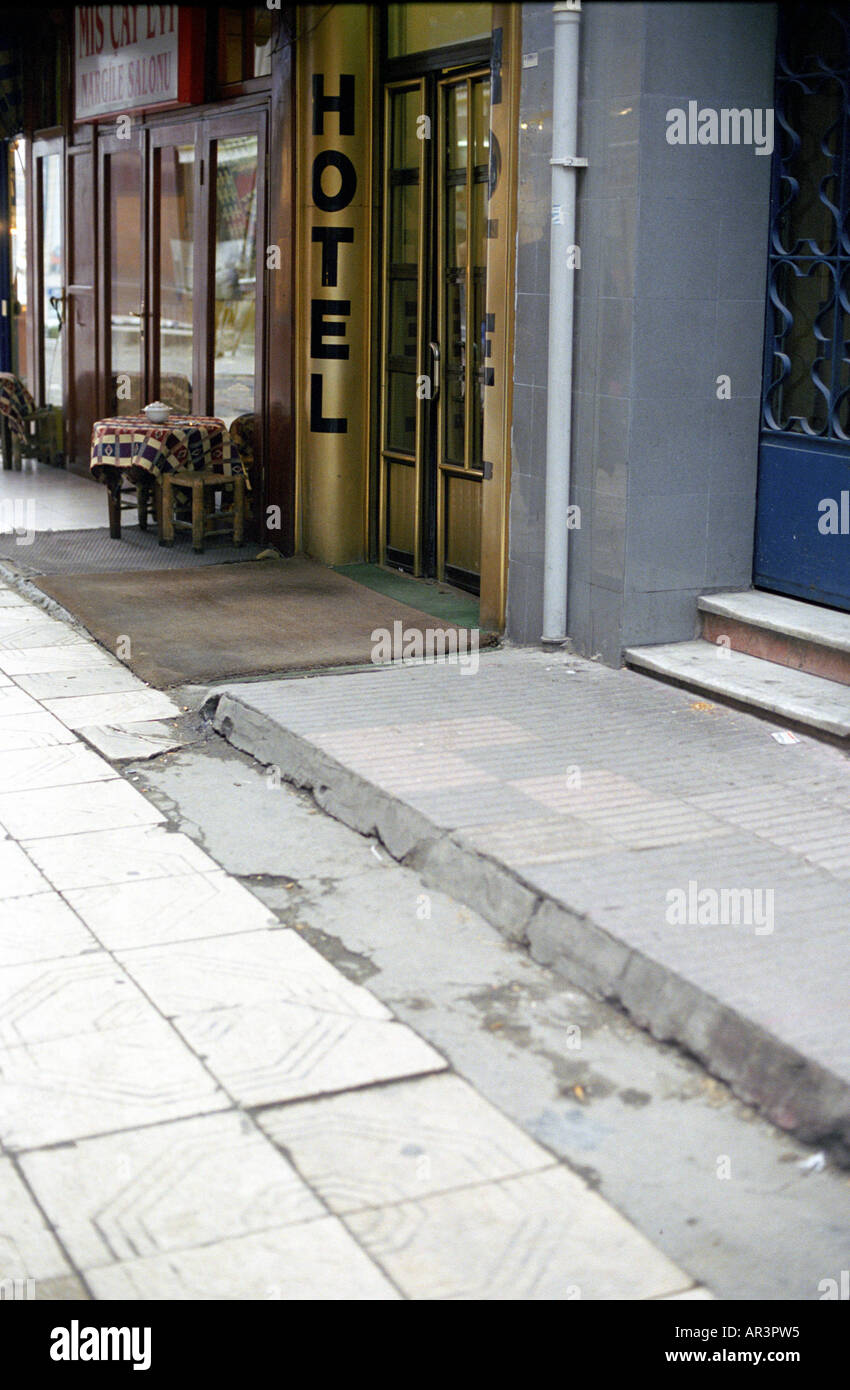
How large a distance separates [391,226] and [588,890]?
238 inches

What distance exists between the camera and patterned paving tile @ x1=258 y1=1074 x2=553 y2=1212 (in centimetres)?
344

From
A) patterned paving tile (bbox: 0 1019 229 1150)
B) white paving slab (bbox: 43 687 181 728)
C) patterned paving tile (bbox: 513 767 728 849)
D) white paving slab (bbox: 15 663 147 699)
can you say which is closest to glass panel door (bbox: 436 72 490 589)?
white paving slab (bbox: 15 663 147 699)

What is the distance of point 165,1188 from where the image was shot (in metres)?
3.41

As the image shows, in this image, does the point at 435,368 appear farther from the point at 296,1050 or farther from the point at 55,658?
the point at 296,1050

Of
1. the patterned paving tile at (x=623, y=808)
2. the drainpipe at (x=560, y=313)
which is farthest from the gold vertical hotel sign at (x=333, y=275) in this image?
the patterned paving tile at (x=623, y=808)

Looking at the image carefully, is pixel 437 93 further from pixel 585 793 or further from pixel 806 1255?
pixel 806 1255

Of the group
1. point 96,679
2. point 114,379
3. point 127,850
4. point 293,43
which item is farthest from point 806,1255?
point 114,379

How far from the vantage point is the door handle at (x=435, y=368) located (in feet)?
30.4

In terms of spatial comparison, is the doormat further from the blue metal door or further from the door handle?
the blue metal door

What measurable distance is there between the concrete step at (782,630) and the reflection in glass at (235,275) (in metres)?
4.77

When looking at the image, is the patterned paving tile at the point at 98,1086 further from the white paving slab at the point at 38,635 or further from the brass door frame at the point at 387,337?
the brass door frame at the point at 387,337

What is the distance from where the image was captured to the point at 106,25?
12.9m

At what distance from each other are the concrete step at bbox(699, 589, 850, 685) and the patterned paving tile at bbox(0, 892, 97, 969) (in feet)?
10.8

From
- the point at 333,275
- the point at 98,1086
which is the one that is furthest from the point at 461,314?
the point at 98,1086
